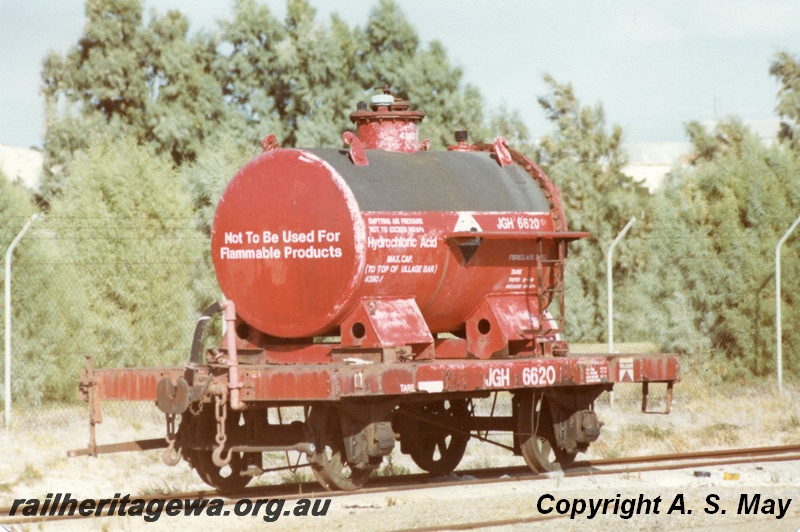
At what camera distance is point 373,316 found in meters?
11.6

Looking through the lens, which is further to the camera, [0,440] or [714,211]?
[714,211]

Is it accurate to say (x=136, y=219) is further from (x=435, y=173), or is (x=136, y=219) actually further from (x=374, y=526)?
(x=374, y=526)


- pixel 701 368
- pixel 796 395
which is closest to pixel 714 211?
pixel 701 368

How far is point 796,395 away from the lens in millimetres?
19375

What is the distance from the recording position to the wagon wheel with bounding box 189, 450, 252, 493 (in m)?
12.4

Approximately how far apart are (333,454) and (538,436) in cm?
258

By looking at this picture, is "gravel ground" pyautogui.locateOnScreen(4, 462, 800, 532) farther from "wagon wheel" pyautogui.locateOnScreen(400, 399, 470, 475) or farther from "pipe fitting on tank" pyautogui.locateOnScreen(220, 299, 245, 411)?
"wagon wheel" pyautogui.locateOnScreen(400, 399, 470, 475)

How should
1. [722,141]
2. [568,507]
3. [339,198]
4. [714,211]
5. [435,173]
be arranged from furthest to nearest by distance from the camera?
[722,141] → [714,211] → [435,173] → [339,198] → [568,507]

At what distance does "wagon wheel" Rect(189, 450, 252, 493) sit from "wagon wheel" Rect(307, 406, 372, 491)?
3.59 feet

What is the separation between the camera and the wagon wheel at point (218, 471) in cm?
1241

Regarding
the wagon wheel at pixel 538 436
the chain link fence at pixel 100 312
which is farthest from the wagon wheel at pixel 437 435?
the chain link fence at pixel 100 312

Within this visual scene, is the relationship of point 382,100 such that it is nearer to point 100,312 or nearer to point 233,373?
point 233,373

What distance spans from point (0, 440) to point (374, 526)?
6742 mm

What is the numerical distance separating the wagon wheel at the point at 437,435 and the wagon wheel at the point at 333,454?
1943 millimetres
